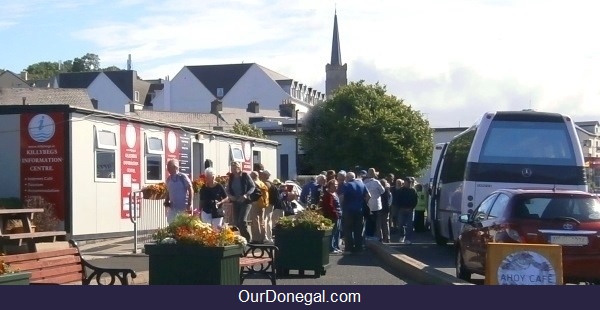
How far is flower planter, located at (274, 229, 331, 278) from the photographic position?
1619 centimetres

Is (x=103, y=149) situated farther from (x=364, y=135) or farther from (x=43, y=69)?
(x=43, y=69)

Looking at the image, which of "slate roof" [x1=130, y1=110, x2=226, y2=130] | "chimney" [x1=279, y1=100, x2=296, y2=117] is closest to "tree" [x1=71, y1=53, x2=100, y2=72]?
"chimney" [x1=279, y1=100, x2=296, y2=117]

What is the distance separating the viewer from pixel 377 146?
7438 cm

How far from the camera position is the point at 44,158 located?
2361cm

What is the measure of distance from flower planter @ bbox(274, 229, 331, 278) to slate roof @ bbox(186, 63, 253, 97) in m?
96.7

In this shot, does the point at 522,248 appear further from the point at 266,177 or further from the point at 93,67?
the point at 93,67

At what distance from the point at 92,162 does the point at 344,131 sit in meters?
51.0

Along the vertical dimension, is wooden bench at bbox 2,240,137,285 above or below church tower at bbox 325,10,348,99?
below

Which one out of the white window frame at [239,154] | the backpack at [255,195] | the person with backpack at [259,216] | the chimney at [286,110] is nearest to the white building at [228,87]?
the chimney at [286,110]

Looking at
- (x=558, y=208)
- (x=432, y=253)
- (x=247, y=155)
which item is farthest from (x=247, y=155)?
(x=558, y=208)

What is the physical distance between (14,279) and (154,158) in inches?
783

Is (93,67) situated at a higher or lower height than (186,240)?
higher

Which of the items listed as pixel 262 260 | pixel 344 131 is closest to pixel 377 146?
pixel 344 131

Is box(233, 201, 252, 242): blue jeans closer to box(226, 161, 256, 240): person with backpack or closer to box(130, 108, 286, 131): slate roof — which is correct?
box(226, 161, 256, 240): person with backpack
